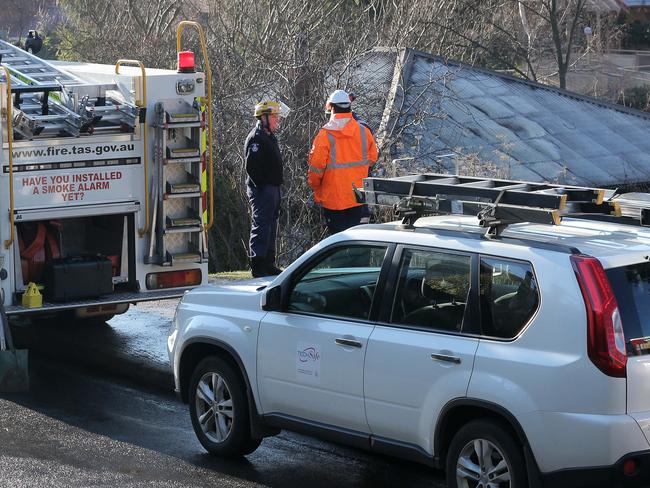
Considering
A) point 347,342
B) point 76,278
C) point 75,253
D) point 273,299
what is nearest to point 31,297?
point 76,278

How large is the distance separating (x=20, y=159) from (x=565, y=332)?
16.9 feet

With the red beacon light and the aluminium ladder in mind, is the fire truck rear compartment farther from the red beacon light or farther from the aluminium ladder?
the red beacon light

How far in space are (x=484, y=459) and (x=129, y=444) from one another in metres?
2.82

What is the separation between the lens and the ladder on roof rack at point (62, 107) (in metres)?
9.02

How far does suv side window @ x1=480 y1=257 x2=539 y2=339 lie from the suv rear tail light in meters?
0.28

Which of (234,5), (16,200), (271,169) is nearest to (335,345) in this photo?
(16,200)

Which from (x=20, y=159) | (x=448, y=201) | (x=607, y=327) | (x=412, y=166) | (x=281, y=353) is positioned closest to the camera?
(x=607, y=327)

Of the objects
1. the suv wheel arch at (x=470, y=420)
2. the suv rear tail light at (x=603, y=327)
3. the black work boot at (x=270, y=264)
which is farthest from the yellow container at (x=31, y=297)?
the suv rear tail light at (x=603, y=327)

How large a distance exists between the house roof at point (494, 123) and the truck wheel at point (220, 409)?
7683 mm

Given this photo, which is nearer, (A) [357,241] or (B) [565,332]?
(B) [565,332]

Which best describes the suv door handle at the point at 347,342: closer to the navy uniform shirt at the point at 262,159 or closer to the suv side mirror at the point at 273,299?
the suv side mirror at the point at 273,299

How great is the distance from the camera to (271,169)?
36.0ft

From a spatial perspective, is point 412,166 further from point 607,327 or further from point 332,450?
point 607,327

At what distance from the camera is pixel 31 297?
917cm
